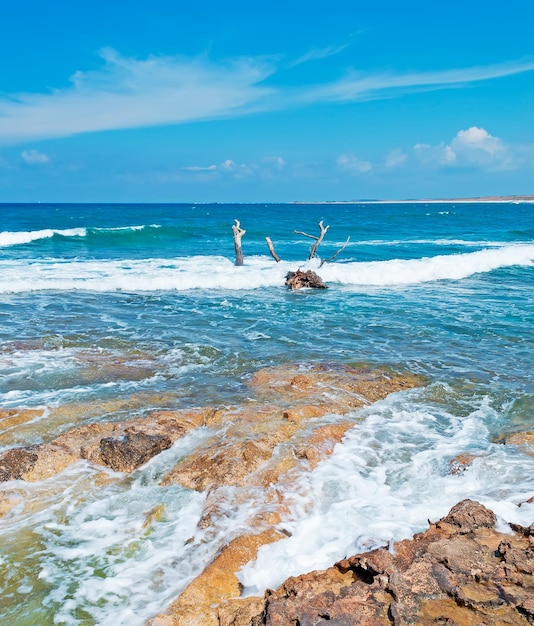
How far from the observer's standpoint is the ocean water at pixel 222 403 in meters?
4.05

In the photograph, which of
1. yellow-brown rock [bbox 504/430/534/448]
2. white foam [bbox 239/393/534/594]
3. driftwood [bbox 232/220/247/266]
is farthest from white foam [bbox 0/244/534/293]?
yellow-brown rock [bbox 504/430/534/448]

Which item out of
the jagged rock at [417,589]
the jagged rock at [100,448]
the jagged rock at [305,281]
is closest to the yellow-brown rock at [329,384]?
the jagged rock at [100,448]

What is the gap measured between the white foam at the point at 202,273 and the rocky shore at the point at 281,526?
11.5 metres

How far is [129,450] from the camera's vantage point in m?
5.63

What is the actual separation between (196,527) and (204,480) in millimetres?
747

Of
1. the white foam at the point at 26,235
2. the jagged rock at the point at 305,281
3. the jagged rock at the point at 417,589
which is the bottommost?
the jagged rock at the point at 417,589

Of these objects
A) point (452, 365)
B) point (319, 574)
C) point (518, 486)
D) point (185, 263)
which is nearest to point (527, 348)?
point (452, 365)

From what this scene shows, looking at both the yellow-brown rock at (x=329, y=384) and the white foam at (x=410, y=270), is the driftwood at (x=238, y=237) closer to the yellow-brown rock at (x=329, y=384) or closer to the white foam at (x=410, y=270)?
the white foam at (x=410, y=270)

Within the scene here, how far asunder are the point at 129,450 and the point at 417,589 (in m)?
3.33

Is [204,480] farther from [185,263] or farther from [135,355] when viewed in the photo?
[185,263]

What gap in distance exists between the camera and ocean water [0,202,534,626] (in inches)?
159

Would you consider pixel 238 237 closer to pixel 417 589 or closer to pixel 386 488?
pixel 386 488

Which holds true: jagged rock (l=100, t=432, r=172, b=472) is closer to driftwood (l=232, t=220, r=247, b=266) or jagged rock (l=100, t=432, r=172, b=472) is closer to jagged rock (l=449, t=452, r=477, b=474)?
jagged rock (l=449, t=452, r=477, b=474)

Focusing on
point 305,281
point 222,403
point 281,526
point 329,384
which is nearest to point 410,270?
Result: point 305,281
